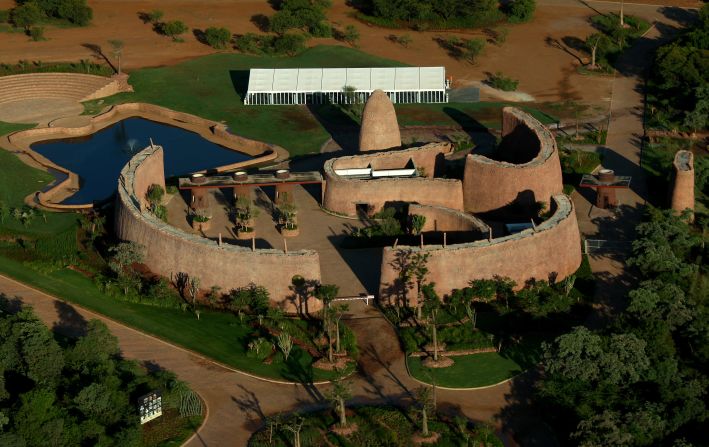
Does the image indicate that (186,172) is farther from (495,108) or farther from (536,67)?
(536,67)

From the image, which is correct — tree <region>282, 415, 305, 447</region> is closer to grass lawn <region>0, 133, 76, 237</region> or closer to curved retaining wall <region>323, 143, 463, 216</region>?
curved retaining wall <region>323, 143, 463, 216</region>

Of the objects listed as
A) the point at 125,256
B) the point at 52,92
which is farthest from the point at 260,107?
the point at 125,256

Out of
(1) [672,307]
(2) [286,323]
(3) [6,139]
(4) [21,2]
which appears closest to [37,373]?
(2) [286,323]

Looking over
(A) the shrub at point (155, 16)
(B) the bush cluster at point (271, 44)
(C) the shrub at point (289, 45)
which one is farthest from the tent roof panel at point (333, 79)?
(A) the shrub at point (155, 16)

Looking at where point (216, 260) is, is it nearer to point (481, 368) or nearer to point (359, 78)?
point (481, 368)

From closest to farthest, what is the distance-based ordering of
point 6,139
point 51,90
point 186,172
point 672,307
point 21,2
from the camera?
point 672,307 → point 186,172 → point 6,139 → point 51,90 → point 21,2
